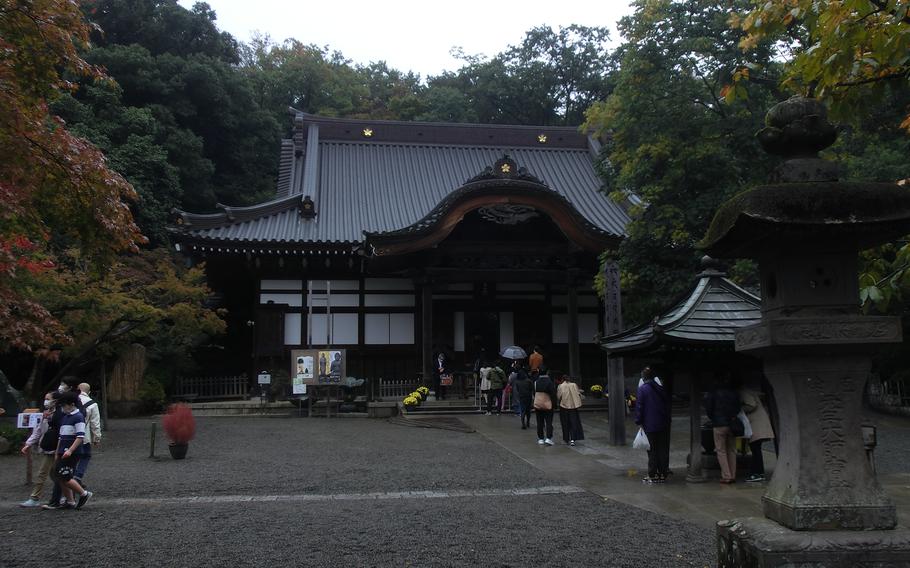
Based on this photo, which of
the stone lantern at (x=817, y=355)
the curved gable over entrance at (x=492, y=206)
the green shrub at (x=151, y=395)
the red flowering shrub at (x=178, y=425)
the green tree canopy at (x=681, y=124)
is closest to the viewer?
the stone lantern at (x=817, y=355)

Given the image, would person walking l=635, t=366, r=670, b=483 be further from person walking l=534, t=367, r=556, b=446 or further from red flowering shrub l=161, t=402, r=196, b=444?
red flowering shrub l=161, t=402, r=196, b=444

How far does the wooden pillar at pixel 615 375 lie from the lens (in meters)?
12.3

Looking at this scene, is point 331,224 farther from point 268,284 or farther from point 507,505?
point 507,505

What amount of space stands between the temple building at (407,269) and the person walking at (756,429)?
9406mm

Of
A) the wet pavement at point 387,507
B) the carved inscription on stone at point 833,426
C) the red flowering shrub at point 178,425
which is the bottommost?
the wet pavement at point 387,507

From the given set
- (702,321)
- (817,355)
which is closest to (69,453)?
(817,355)

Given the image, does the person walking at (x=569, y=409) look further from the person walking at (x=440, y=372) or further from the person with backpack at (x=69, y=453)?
the person with backpack at (x=69, y=453)

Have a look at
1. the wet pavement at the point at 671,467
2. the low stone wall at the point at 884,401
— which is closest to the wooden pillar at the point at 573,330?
the wet pavement at the point at 671,467

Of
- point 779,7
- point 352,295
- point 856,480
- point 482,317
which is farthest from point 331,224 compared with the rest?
point 856,480

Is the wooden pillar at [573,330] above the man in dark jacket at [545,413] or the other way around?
above

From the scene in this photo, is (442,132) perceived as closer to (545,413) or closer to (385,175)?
(385,175)

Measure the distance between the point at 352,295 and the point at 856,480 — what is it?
18766 mm

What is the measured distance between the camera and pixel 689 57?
14727mm

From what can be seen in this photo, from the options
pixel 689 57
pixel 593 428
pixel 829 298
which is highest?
pixel 689 57
